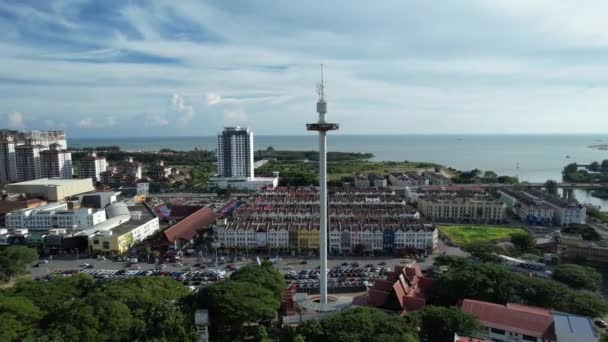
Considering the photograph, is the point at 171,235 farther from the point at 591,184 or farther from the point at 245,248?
the point at 591,184

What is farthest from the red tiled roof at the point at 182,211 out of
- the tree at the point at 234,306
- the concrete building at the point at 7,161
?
the concrete building at the point at 7,161

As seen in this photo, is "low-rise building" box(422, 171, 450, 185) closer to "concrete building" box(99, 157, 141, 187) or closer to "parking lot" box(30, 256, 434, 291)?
"parking lot" box(30, 256, 434, 291)

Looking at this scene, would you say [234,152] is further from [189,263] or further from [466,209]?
[189,263]

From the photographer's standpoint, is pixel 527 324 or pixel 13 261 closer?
pixel 527 324

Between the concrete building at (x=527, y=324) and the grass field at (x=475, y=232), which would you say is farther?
the grass field at (x=475, y=232)

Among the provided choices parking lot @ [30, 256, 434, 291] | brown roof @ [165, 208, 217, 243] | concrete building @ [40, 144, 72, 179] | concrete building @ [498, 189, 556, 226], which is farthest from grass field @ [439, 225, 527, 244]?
concrete building @ [40, 144, 72, 179]

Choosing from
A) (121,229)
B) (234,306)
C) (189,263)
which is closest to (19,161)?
(121,229)

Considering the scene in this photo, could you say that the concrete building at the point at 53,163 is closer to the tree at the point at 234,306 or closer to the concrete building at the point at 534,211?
the tree at the point at 234,306
